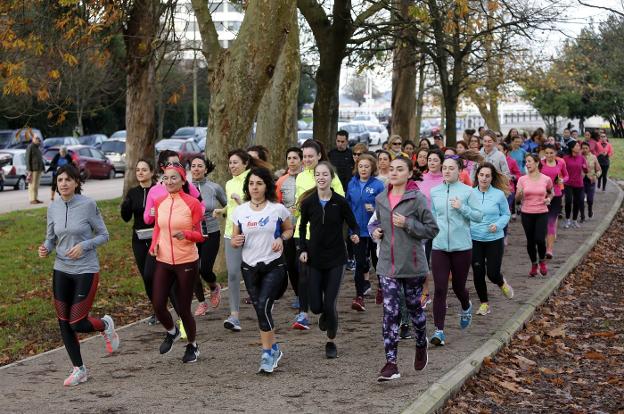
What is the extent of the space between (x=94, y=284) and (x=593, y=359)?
16.4ft

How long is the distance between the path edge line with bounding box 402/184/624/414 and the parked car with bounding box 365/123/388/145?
50.6 m

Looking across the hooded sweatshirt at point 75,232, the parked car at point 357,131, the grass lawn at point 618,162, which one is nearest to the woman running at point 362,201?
the hooded sweatshirt at point 75,232

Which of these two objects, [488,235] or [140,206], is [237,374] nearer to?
[140,206]

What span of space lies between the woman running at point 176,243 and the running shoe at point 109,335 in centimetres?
49

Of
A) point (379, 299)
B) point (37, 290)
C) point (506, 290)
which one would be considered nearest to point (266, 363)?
point (379, 299)

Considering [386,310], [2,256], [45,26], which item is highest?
[45,26]

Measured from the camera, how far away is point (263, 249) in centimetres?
862

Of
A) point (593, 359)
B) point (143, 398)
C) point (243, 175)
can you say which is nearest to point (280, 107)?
point (243, 175)

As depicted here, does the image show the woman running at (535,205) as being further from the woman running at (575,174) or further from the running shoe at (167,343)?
the running shoe at (167,343)

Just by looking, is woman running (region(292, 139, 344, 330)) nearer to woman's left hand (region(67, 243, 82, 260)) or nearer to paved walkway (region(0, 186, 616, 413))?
paved walkway (region(0, 186, 616, 413))

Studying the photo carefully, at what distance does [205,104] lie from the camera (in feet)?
237

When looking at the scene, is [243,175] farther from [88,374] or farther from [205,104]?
[205,104]

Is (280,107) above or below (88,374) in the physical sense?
above

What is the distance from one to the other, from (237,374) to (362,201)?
3.64 meters
